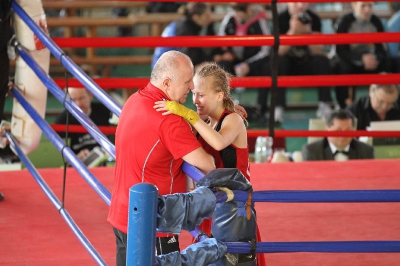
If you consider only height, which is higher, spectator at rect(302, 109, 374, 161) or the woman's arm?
the woman's arm

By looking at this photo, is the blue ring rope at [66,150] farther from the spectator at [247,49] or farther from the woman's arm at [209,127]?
the spectator at [247,49]

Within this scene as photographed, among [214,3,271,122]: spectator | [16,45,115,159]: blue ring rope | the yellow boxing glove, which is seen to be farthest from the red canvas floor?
[214,3,271,122]: spectator

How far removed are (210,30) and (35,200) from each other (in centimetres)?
554

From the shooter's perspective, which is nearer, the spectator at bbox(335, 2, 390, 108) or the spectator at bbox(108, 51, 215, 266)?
the spectator at bbox(108, 51, 215, 266)

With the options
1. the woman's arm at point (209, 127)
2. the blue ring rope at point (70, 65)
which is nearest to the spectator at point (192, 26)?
the blue ring rope at point (70, 65)

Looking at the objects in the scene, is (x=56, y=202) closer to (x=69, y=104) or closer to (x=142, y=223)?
(x=69, y=104)

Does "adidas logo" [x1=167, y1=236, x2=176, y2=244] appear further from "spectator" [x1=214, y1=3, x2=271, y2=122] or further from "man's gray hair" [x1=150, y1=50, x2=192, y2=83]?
"spectator" [x1=214, y1=3, x2=271, y2=122]

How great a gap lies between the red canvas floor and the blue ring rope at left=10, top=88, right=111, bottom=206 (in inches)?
15.2

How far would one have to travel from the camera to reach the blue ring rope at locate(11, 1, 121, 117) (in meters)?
2.76

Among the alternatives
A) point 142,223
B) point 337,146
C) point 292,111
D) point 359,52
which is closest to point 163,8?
point 292,111

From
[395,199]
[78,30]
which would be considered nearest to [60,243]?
[395,199]

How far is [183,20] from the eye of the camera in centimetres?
833

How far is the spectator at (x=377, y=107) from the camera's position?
6.35 m

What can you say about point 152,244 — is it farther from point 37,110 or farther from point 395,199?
point 37,110
